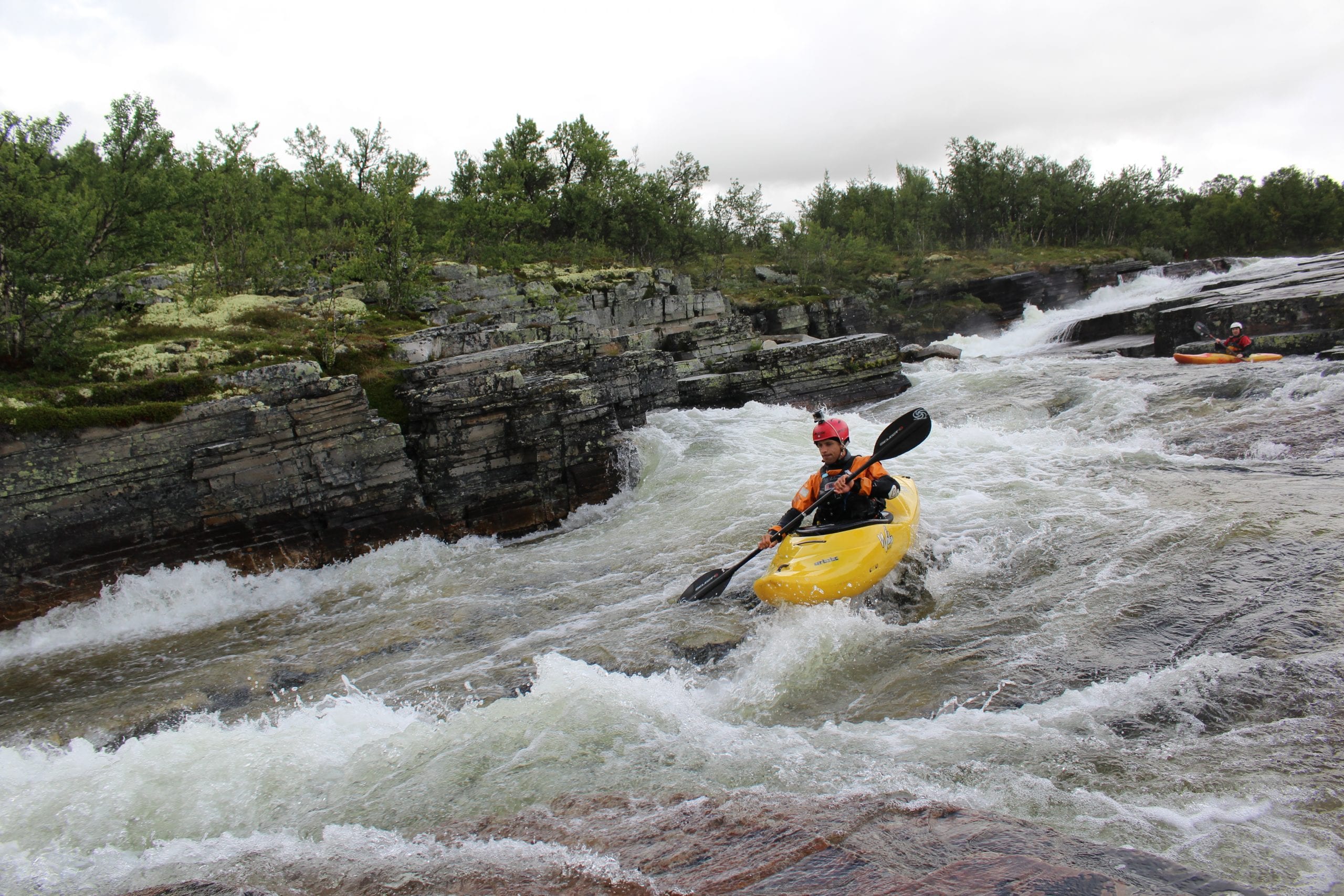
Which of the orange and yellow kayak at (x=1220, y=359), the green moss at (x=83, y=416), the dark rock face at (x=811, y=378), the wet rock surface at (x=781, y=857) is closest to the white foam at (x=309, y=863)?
the wet rock surface at (x=781, y=857)

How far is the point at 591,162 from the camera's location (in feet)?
110

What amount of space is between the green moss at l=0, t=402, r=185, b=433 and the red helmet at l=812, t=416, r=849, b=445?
7.09 meters

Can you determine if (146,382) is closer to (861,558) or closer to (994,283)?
(861,558)

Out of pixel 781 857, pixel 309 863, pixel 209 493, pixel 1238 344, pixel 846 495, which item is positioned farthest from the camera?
pixel 1238 344

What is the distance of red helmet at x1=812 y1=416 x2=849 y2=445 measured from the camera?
6.98 m

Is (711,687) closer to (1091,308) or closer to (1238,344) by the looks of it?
(1238,344)

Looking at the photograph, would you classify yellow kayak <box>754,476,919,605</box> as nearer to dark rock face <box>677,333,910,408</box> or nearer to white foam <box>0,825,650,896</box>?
white foam <box>0,825,650,896</box>

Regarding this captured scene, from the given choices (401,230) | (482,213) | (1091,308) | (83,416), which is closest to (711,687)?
(83,416)

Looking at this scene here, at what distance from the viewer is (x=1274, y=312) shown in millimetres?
16781

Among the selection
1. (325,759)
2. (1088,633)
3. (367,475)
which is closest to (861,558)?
(1088,633)

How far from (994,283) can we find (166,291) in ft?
129

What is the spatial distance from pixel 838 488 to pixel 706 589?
1553mm

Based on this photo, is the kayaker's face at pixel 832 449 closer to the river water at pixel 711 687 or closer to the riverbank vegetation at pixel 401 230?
the river water at pixel 711 687

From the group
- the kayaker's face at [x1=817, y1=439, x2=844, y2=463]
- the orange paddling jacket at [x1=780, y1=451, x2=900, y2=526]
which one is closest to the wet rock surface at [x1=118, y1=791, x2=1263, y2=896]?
the orange paddling jacket at [x1=780, y1=451, x2=900, y2=526]
